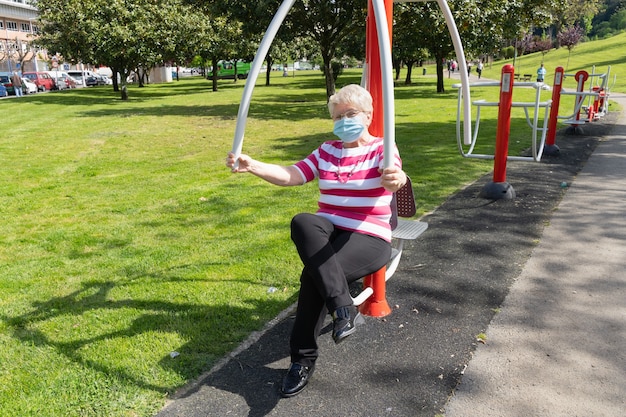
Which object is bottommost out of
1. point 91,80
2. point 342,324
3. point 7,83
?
point 342,324

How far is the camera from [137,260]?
4711 millimetres

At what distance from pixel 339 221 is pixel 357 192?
19 centimetres

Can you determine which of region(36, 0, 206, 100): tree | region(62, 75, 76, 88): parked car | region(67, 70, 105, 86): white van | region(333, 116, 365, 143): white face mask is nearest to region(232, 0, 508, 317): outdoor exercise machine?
region(333, 116, 365, 143): white face mask

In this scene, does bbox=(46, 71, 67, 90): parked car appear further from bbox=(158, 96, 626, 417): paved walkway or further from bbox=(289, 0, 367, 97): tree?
bbox=(158, 96, 626, 417): paved walkway

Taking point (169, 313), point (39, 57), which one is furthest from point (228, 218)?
point (39, 57)

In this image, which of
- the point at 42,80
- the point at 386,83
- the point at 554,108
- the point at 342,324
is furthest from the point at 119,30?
the point at 342,324

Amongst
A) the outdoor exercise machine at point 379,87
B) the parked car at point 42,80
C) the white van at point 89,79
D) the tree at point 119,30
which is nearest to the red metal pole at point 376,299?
the outdoor exercise machine at point 379,87

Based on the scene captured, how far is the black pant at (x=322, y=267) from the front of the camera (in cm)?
267

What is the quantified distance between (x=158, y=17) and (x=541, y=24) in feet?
61.3

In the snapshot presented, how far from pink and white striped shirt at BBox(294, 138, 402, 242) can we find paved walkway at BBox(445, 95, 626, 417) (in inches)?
38.6

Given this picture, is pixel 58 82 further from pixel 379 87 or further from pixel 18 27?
pixel 379 87

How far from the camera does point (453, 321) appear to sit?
11.4ft

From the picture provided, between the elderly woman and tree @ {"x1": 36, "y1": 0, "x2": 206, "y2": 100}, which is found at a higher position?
tree @ {"x1": 36, "y1": 0, "x2": 206, "y2": 100}

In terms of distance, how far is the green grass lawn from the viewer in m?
2.96
